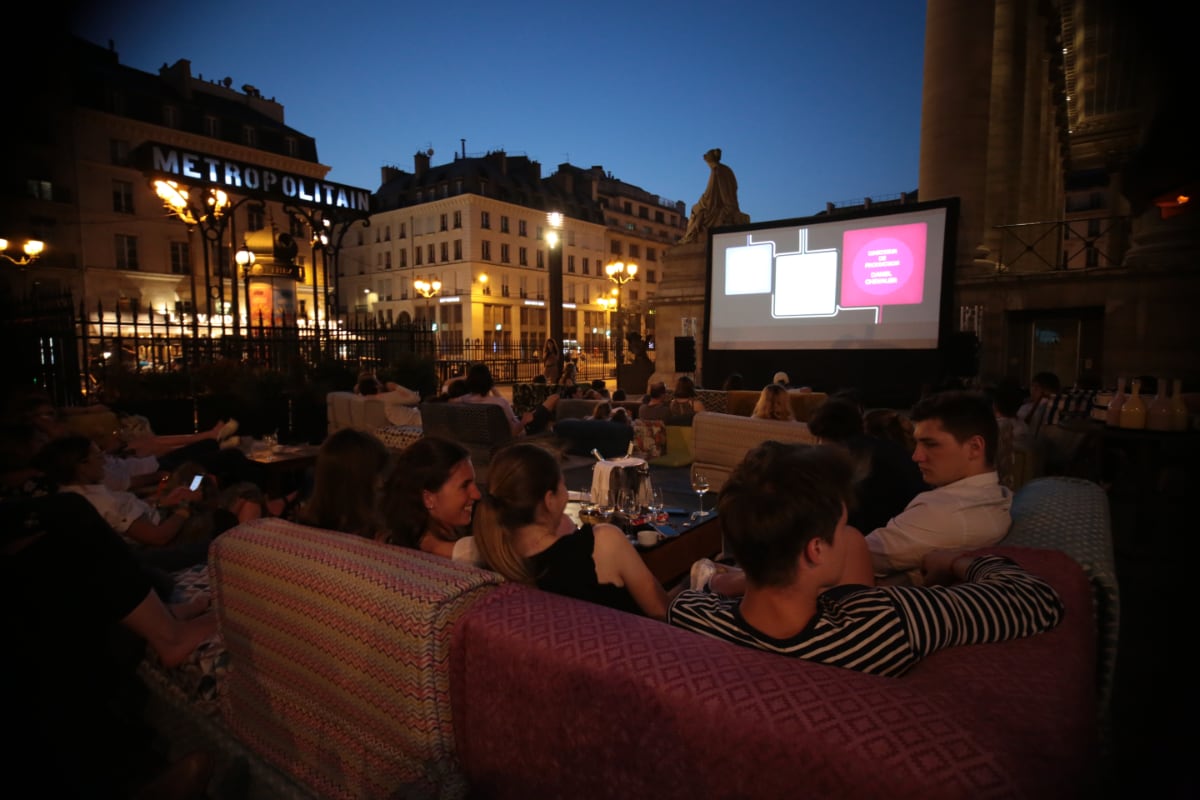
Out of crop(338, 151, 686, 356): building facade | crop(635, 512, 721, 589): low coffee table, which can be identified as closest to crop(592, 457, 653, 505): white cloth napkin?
crop(635, 512, 721, 589): low coffee table

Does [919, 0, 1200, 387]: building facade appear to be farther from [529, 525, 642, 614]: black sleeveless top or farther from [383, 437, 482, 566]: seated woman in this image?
[383, 437, 482, 566]: seated woman

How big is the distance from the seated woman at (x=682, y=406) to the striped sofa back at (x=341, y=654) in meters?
5.68

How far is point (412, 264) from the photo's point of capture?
48.0 metres

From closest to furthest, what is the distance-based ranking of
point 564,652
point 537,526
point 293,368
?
point 564,652 < point 537,526 < point 293,368

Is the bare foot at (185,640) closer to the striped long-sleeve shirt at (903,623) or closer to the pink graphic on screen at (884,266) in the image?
the striped long-sleeve shirt at (903,623)

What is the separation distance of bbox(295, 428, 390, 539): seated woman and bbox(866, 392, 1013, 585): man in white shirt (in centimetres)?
199

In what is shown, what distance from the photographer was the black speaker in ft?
46.7

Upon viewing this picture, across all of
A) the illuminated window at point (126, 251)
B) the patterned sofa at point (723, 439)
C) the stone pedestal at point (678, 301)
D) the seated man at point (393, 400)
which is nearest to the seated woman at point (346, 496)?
the patterned sofa at point (723, 439)

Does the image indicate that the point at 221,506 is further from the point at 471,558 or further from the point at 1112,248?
the point at 1112,248

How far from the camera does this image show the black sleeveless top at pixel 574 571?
1.89 metres

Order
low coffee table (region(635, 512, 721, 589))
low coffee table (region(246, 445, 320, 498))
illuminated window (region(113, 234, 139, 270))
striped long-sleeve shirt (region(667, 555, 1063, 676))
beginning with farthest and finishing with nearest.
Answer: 1. illuminated window (region(113, 234, 139, 270))
2. low coffee table (region(246, 445, 320, 498))
3. low coffee table (region(635, 512, 721, 589))
4. striped long-sleeve shirt (region(667, 555, 1063, 676))

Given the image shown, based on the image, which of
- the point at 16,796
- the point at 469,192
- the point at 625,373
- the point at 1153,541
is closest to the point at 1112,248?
the point at 625,373

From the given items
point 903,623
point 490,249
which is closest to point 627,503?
point 903,623

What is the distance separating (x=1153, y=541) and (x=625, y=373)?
1177cm
